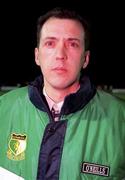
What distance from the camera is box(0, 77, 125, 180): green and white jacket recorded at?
1.40 metres

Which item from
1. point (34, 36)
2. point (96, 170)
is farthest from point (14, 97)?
point (34, 36)

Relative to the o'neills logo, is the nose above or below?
above

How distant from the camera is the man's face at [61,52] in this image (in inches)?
57.1

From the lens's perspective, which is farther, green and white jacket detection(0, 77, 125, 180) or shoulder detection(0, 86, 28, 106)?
shoulder detection(0, 86, 28, 106)

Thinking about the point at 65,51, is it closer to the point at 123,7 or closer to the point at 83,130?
the point at 83,130

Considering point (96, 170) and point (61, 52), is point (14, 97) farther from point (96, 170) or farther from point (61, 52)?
point (96, 170)

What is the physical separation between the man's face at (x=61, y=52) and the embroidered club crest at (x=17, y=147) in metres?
0.24

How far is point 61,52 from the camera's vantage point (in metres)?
1.45

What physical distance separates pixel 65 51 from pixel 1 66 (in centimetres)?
333

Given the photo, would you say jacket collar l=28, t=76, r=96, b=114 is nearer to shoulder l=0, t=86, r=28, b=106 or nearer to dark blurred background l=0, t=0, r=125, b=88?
shoulder l=0, t=86, r=28, b=106

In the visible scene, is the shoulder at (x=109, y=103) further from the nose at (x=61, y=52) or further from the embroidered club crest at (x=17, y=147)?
the embroidered club crest at (x=17, y=147)

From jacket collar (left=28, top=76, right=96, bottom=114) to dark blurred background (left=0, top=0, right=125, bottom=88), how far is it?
3142 mm

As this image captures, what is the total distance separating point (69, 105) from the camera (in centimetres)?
145

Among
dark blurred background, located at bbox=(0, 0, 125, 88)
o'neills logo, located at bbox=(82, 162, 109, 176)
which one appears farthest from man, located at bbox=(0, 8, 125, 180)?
dark blurred background, located at bbox=(0, 0, 125, 88)
